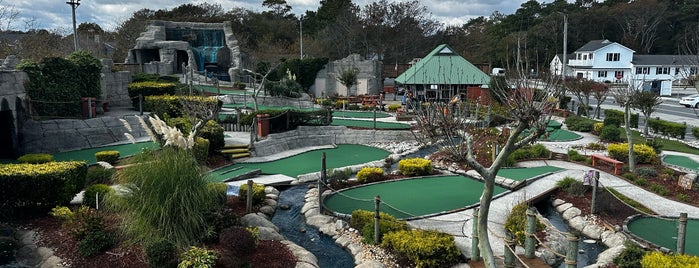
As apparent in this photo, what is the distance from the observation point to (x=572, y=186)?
12094 millimetres

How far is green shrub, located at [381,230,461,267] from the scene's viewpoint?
8109 millimetres

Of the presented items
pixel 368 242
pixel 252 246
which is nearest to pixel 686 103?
pixel 368 242

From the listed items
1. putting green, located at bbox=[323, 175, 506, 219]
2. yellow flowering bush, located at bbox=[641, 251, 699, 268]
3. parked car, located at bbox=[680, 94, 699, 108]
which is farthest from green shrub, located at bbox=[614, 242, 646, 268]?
parked car, located at bbox=[680, 94, 699, 108]

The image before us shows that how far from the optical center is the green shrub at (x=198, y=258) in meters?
7.31

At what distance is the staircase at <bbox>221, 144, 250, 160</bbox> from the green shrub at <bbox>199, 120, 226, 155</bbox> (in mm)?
288

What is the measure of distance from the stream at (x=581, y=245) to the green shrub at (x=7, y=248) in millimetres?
9668

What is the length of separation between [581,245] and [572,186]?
2.69m

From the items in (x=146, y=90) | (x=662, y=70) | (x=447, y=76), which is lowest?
(x=146, y=90)

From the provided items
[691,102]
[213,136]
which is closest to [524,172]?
[213,136]

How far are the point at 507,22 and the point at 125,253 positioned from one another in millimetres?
62420

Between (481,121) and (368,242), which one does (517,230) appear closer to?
(368,242)

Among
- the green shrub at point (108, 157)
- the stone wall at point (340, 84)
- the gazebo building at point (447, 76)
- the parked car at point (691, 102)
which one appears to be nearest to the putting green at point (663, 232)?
the green shrub at point (108, 157)

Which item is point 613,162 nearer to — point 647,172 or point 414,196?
point 647,172

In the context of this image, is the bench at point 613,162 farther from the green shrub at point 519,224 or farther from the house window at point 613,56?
the house window at point 613,56
